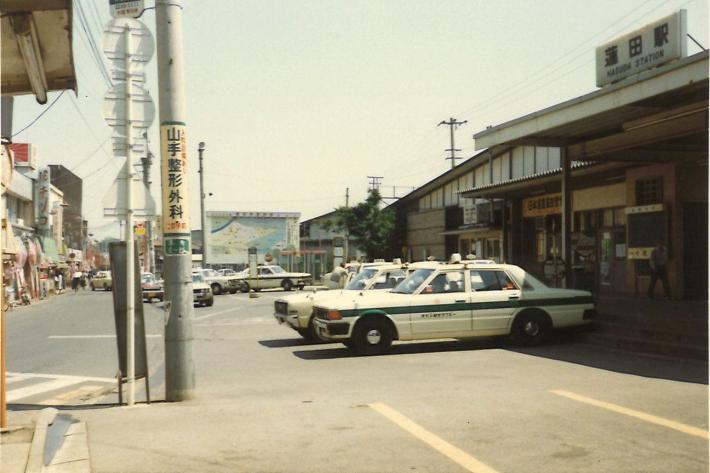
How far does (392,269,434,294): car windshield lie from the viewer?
13.6 metres

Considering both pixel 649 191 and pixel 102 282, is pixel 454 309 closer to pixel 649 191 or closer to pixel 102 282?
pixel 649 191

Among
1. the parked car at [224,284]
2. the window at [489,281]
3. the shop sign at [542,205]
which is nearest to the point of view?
the window at [489,281]

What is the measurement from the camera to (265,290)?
151 feet

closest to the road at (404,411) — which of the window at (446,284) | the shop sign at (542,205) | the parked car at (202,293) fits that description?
the window at (446,284)

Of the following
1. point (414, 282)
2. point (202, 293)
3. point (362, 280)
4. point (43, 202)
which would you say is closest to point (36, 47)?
point (414, 282)

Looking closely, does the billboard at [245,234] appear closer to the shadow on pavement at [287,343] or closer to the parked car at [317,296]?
the shadow on pavement at [287,343]

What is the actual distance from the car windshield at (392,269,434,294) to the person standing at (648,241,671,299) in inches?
304

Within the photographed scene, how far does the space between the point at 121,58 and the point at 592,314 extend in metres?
9.98

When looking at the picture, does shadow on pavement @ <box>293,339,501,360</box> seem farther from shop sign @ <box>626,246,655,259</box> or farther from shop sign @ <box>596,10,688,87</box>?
shop sign @ <box>626,246,655,259</box>

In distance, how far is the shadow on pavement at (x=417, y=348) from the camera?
13.3 meters

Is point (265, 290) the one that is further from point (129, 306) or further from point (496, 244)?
point (129, 306)

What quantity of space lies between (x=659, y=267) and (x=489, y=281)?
7047 mm

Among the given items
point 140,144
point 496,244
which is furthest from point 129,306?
point 496,244

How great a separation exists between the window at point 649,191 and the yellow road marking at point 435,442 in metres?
14.6
